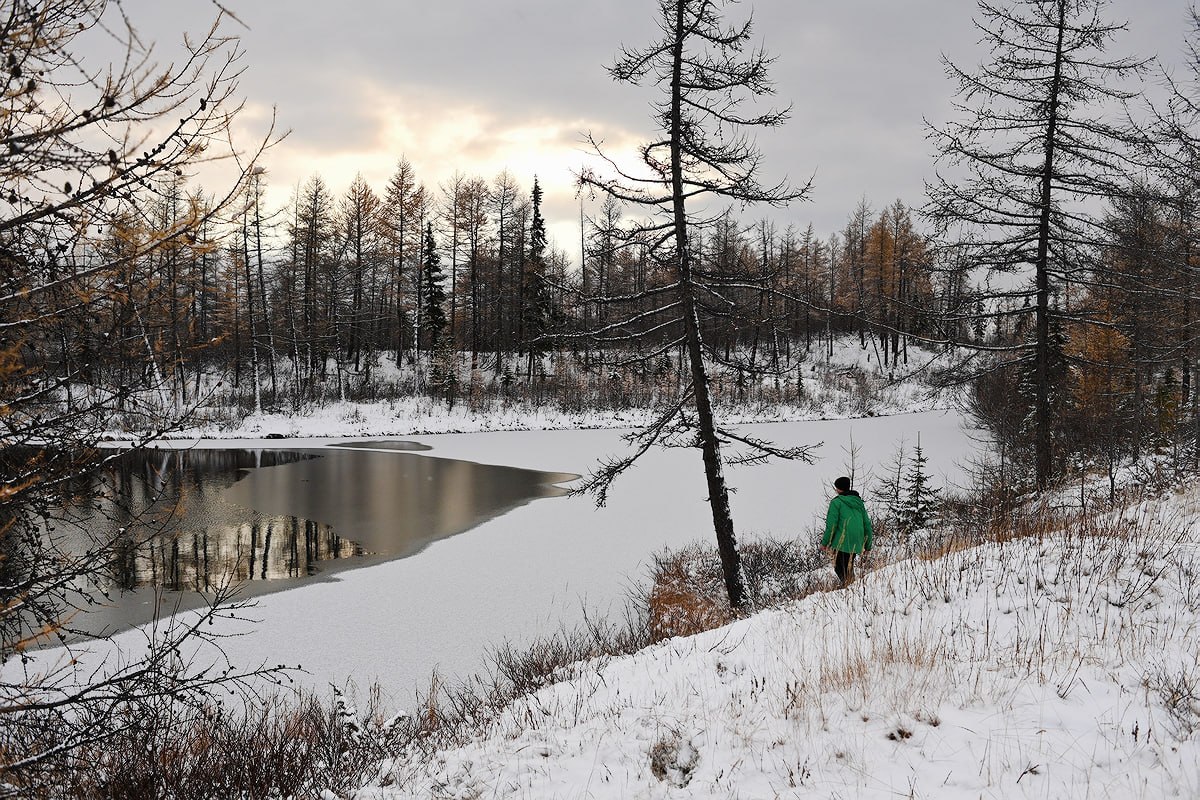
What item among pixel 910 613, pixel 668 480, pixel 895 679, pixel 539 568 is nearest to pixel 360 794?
pixel 895 679

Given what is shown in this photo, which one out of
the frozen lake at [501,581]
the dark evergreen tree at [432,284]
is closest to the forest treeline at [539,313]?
the dark evergreen tree at [432,284]

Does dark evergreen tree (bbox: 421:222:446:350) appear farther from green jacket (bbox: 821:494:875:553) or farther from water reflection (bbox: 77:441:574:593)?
green jacket (bbox: 821:494:875:553)

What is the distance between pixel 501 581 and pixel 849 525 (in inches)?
228

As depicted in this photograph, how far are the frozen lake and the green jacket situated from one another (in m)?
3.60

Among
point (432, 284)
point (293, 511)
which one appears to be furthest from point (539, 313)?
point (293, 511)

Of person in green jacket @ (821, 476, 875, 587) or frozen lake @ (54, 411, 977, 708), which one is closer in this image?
person in green jacket @ (821, 476, 875, 587)

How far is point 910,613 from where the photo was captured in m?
5.24

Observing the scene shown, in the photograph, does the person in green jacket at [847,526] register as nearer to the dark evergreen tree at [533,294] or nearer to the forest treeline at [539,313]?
the forest treeline at [539,313]

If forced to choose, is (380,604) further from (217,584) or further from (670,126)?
(670,126)

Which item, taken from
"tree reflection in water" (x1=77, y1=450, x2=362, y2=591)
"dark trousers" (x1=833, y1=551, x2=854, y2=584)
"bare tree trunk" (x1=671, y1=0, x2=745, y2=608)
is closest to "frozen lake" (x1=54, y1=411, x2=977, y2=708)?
"tree reflection in water" (x1=77, y1=450, x2=362, y2=591)

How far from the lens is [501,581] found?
10398 millimetres

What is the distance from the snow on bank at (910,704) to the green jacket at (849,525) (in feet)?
5.86

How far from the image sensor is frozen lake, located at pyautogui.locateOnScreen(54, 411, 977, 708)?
25.8 ft

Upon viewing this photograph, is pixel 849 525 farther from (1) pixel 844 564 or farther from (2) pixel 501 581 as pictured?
(2) pixel 501 581
